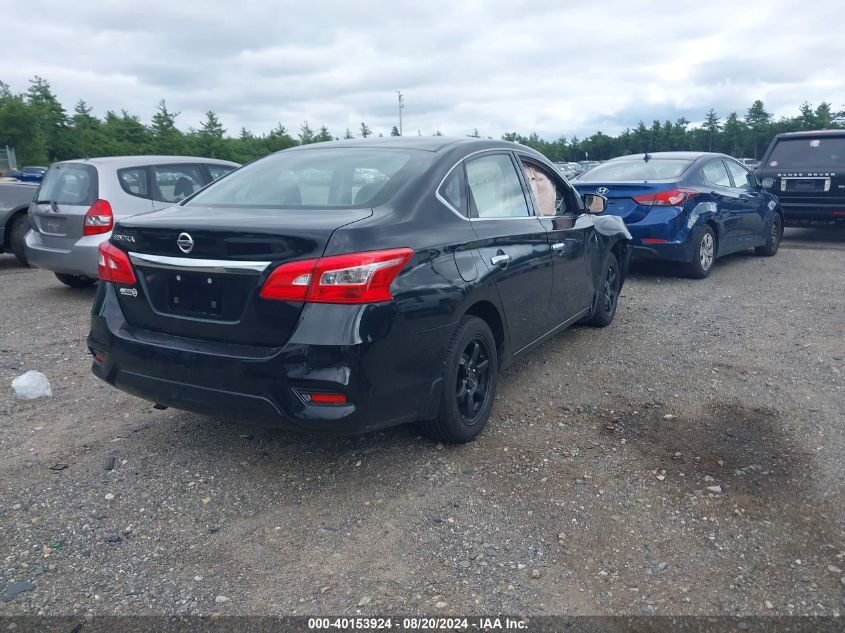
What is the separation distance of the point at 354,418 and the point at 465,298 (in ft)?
2.89

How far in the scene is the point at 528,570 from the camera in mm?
2818

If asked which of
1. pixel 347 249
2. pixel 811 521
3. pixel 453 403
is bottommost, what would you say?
pixel 811 521

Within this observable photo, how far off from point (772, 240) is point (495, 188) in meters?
7.59

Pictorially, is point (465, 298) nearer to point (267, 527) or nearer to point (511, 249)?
point (511, 249)

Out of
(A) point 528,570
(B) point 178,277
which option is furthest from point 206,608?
(B) point 178,277

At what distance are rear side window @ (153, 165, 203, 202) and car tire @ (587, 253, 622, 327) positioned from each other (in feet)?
14.6

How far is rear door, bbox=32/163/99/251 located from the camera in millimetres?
7434

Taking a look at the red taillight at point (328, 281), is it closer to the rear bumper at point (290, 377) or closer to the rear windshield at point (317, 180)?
the rear bumper at point (290, 377)

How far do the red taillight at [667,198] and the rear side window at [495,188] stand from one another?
13.2ft

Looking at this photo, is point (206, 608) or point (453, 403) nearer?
point (206, 608)

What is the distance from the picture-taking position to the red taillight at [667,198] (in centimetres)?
809

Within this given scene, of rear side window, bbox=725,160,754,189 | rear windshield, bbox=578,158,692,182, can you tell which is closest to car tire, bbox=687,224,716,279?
rear windshield, bbox=578,158,692,182

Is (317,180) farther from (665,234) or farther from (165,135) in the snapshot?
(165,135)

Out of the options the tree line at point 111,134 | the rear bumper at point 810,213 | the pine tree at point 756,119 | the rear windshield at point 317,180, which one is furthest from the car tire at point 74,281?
the pine tree at point 756,119
